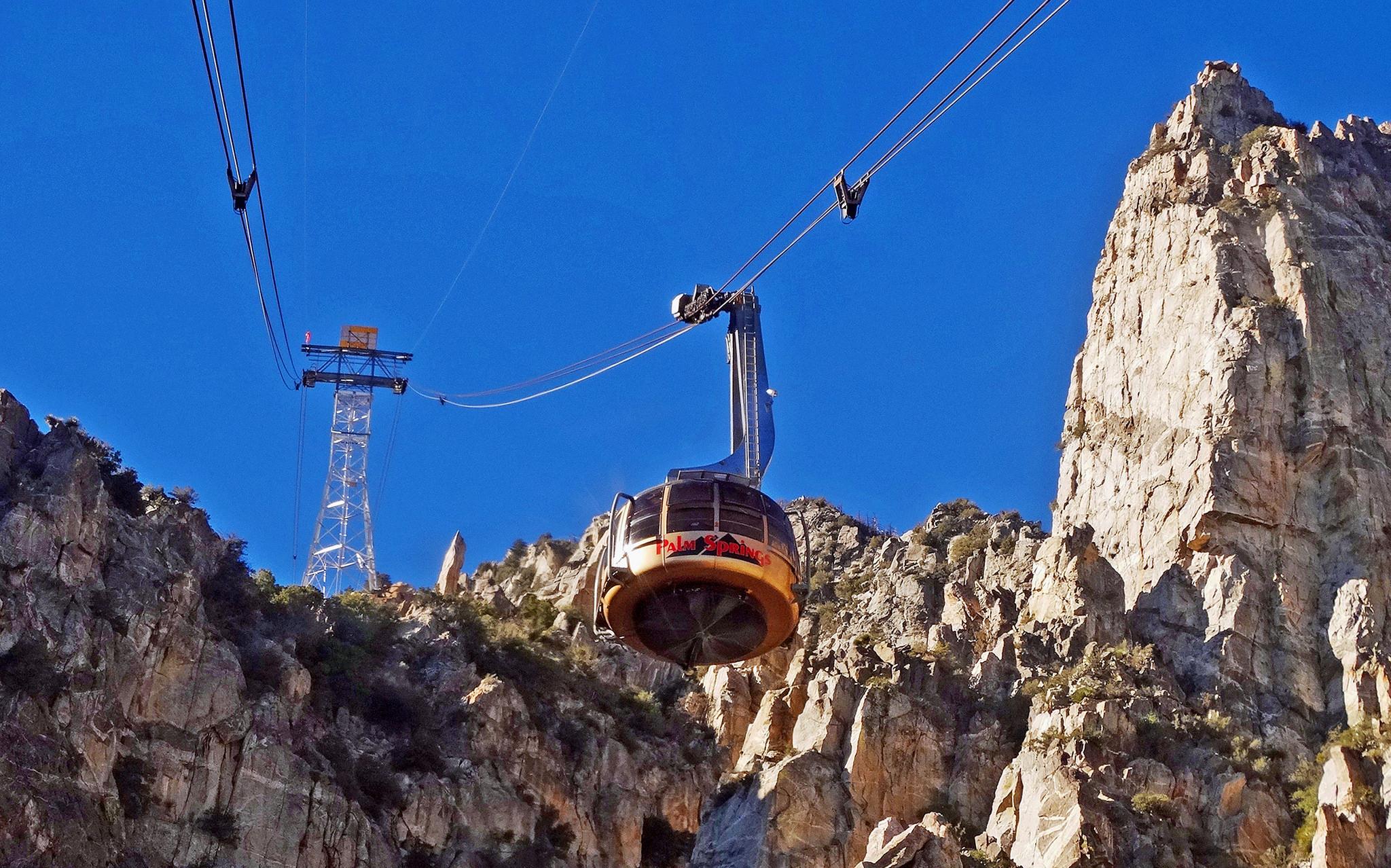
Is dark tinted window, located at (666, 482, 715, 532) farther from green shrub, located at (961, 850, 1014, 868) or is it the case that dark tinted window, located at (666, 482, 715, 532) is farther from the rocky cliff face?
green shrub, located at (961, 850, 1014, 868)

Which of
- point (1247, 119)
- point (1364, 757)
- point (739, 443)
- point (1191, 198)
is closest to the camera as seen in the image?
point (739, 443)

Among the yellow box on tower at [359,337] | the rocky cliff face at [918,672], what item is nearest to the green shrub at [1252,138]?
the rocky cliff face at [918,672]

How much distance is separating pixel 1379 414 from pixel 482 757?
104 feet

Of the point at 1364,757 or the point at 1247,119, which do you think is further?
the point at 1247,119

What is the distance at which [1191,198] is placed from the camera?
3191 inches

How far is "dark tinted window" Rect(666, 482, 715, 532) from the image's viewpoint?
33406 millimetres

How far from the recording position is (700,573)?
3325 cm

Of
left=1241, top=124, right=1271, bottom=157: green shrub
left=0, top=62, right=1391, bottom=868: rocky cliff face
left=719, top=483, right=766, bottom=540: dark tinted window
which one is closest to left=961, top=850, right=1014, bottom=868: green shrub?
left=0, top=62, right=1391, bottom=868: rocky cliff face

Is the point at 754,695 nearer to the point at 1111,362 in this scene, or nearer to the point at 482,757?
the point at 482,757

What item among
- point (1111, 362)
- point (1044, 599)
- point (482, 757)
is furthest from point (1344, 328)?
point (482, 757)

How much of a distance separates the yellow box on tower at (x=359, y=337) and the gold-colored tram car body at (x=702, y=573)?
50609 millimetres

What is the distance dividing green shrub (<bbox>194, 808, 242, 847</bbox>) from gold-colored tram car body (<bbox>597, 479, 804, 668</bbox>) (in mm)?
22498

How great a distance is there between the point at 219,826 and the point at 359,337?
33318 mm

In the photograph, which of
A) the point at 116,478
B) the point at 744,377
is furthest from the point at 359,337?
the point at 744,377
